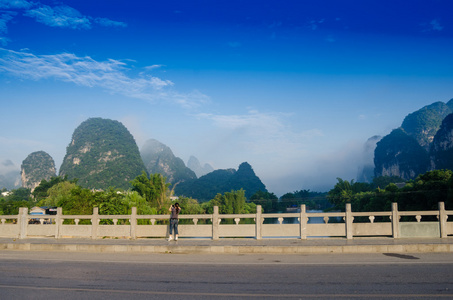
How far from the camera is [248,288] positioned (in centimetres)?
707

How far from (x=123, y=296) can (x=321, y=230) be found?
11380 mm

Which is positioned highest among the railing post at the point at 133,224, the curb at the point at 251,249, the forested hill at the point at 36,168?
the forested hill at the point at 36,168

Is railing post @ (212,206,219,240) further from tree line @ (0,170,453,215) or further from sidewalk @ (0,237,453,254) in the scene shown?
tree line @ (0,170,453,215)

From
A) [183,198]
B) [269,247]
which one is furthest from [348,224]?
[183,198]

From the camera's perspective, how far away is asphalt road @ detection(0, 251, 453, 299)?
21.7ft

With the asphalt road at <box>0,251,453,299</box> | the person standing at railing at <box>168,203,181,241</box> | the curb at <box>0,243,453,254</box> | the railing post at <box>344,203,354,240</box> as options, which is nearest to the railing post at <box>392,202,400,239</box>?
the railing post at <box>344,203,354,240</box>

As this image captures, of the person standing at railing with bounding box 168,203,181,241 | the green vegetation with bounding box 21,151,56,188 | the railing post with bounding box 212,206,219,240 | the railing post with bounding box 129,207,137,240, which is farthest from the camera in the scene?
the green vegetation with bounding box 21,151,56,188

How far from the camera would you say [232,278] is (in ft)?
26.6

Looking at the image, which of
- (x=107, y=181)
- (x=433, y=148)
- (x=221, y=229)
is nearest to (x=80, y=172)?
(x=107, y=181)

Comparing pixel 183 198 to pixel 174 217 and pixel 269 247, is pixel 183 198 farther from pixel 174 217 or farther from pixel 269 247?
pixel 269 247

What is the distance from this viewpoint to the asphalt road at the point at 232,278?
6.62 m

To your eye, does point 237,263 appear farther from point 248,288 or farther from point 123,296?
point 123,296

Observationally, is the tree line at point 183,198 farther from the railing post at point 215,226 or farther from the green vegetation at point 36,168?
the green vegetation at point 36,168

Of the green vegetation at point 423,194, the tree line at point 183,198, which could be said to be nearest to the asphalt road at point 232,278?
the tree line at point 183,198
